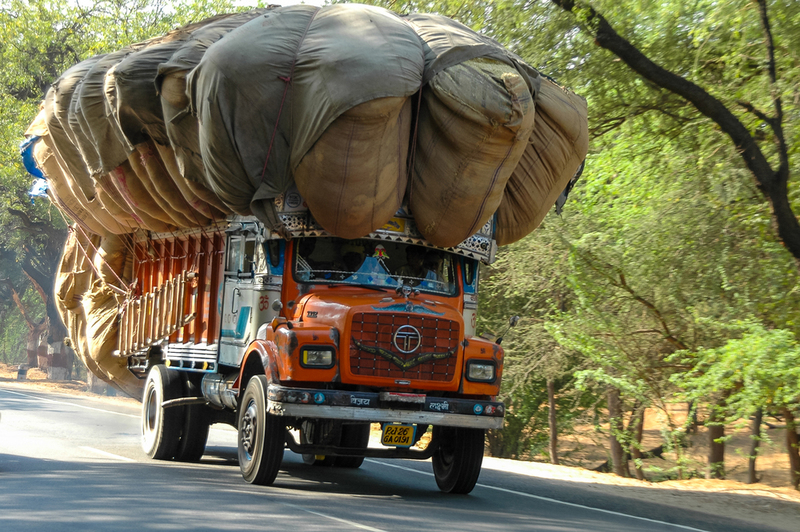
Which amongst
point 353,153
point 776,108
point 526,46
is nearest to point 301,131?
point 353,153

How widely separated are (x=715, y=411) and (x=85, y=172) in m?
9.54

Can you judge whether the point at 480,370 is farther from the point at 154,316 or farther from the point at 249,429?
the point at 154,316

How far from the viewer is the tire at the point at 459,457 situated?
9.26 meters

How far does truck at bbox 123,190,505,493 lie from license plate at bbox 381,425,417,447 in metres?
0.01

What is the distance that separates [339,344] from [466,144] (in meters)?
2.21

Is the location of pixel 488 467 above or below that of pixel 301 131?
below

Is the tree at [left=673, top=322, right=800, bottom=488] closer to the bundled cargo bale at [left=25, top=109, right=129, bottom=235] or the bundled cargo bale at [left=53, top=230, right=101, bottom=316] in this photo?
the bundled cargo bale at [left=25, top=109, right=129, bottom=235]

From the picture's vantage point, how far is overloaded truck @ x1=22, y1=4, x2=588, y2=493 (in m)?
8.20

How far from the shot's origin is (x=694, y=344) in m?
15.2

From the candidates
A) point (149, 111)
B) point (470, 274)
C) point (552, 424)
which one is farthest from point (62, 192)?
point (552, 424)

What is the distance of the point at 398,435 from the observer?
8.52 m

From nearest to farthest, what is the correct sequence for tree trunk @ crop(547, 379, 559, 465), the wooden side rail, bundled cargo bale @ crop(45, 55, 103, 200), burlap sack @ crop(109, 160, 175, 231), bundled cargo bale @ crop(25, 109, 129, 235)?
burlap sack @ crop(109, 160, 175, 231), bundled cargo bale @ crop(45, 55, 103, 200), the wooden side rail, bundled cargo bale @ crop(25, 109, 129, 235), tree trunk @ crop(547, 379, 559, 465)

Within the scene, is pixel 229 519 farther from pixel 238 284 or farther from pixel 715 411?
pixel 715 411

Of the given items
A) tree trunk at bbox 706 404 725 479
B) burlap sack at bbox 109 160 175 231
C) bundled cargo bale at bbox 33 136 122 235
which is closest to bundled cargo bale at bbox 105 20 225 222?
burlap sack at bbox 109 160 175 231
